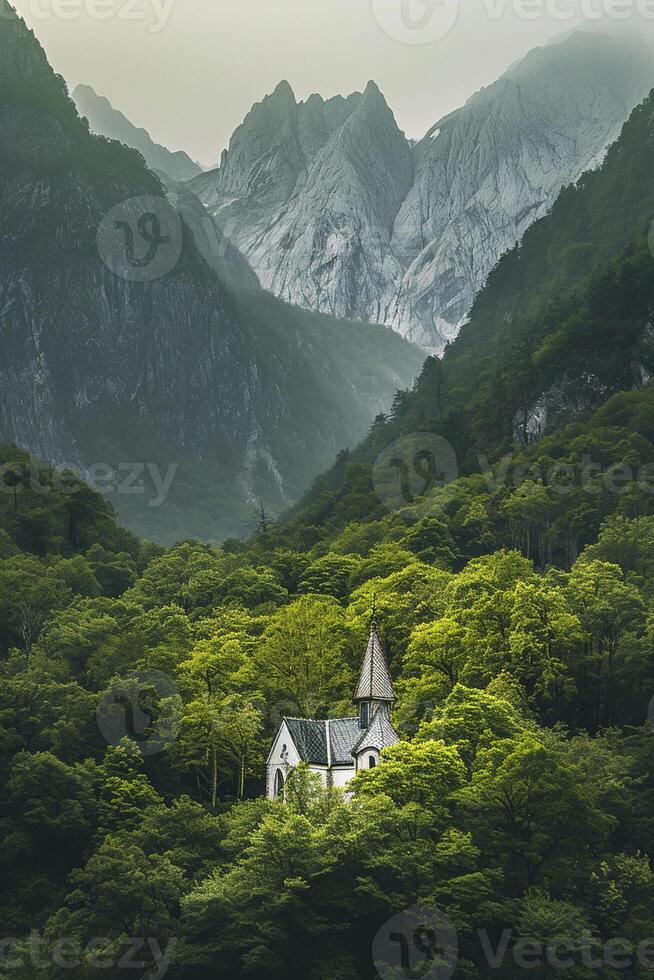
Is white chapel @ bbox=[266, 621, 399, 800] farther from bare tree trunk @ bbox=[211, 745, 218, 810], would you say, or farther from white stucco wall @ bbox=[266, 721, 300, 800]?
bare tree trunk @ bbox=[211, 745, 218, 810]

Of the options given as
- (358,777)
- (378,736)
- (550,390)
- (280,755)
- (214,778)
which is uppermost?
(550,390)

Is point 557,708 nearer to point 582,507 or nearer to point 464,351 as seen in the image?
point 582,507

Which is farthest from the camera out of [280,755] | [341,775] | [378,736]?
[280,755]

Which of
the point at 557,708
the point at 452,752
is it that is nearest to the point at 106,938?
the point at 452,752

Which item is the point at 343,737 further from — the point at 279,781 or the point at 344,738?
the point at 279,781

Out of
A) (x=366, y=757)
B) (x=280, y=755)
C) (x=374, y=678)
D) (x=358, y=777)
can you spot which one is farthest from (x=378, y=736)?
Answer: (x=358, y=777)

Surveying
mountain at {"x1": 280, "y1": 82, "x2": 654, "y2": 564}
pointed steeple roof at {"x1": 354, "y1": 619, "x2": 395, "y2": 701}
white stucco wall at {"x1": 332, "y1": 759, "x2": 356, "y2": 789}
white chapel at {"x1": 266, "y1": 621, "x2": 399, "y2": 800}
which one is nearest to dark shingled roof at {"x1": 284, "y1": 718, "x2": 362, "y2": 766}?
white chapel at {"x1": 266, "y1": 621, "x2": 399, "y2": 800}
